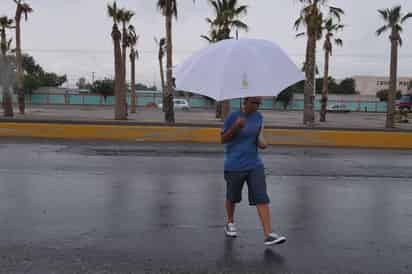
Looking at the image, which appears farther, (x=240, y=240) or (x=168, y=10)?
(x=168, y=10)

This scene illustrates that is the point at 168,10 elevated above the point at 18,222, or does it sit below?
above

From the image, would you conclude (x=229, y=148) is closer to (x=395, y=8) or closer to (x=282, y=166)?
(x=282, y=166)

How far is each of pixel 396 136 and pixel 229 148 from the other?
12.0 meters

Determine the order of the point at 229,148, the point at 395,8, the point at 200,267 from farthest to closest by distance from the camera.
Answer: the point at 395,8, the point at 229,148, the point at 200,267

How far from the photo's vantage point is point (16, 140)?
1428cm

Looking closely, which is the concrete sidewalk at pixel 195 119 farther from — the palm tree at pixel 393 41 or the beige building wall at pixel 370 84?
the beige building wall at pixel 370 84

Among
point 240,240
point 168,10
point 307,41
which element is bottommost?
point 240,240


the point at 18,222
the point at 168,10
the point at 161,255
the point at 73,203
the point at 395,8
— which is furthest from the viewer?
the point at 395,8

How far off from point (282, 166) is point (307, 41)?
649 inches

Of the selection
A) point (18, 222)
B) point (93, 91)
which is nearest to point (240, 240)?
point (18, 222)

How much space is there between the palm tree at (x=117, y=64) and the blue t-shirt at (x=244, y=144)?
940 inches

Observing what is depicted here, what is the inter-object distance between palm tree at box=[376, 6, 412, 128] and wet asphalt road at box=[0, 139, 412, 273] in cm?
1845

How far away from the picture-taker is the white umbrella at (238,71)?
3.79 metres

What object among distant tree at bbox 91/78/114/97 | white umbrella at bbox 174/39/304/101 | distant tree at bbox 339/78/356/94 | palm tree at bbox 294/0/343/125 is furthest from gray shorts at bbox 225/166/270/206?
distant tree at bbox 339/78/356/94
